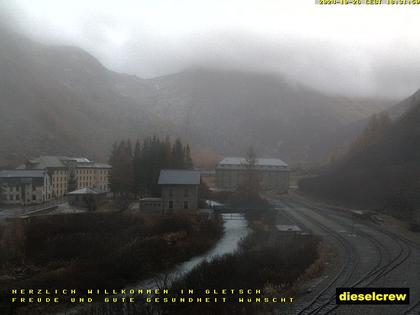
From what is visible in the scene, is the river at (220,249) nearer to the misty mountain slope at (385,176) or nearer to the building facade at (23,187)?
the misty mountain slope at (385,176)

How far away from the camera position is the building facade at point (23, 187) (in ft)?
161

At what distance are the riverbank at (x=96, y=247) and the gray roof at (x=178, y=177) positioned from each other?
13.6 feet

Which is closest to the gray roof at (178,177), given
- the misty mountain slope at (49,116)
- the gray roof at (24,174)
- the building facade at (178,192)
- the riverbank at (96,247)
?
the building facade at (178,192)

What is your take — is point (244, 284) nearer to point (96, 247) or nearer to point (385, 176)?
point (96, 247)

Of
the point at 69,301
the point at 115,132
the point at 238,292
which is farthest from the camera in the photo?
the point at 115,132

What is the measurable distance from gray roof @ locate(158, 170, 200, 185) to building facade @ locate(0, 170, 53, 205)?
62.7 feet

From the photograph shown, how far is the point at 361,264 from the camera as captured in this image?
21344 mm

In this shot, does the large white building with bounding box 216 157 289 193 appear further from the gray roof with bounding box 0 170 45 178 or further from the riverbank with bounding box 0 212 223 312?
the riverbank with bounding box 0 212 223 312

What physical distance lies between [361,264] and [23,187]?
43812 millimetres

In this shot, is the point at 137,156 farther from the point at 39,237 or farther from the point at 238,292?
the point at 238,292

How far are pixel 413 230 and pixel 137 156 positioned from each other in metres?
36.1

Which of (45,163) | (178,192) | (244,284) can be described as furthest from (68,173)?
(244,284)

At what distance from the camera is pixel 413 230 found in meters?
33.0

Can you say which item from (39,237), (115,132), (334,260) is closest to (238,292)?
(334,260)
